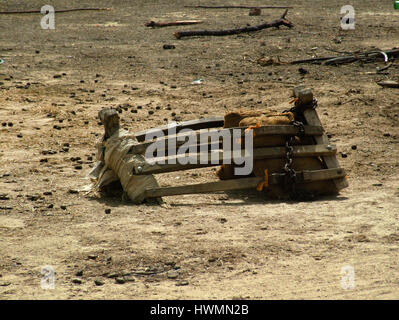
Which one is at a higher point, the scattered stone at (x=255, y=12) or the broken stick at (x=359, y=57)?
the scattered stone at (x=255, y=12)

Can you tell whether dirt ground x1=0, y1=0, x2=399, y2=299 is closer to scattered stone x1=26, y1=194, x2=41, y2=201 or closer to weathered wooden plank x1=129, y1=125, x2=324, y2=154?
scattered stone x1=26, y1=194, x2=41, y2=201

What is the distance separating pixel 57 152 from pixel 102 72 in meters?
3.84

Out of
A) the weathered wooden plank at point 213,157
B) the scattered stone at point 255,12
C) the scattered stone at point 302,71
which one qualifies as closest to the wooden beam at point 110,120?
the weathered wooden plank at point 213,157

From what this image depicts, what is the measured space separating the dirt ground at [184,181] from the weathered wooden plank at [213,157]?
0.30m

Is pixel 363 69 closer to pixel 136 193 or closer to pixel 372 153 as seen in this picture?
pixel 372 153

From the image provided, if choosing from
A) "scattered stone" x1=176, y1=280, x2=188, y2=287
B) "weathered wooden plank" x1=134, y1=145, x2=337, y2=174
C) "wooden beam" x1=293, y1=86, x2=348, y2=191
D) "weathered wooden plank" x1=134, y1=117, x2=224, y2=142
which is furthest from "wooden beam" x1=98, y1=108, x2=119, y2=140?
"scattered stone" x1=176, y1=280, x2=188, y2=287

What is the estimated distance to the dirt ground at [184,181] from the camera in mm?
4102

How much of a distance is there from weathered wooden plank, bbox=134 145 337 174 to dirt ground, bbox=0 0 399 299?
0.30 m

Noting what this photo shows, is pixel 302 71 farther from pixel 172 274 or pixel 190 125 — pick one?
pixel 172 274

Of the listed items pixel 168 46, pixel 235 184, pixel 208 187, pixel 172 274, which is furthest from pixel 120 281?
pixel 168 46

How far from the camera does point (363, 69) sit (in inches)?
407

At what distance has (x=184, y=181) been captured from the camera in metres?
6.42

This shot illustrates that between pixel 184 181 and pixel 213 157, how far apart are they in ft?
2.51

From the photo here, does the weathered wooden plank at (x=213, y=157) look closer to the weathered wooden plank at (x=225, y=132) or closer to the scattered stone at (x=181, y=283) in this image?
the weathered wooden plank at (x=225, y=132)
